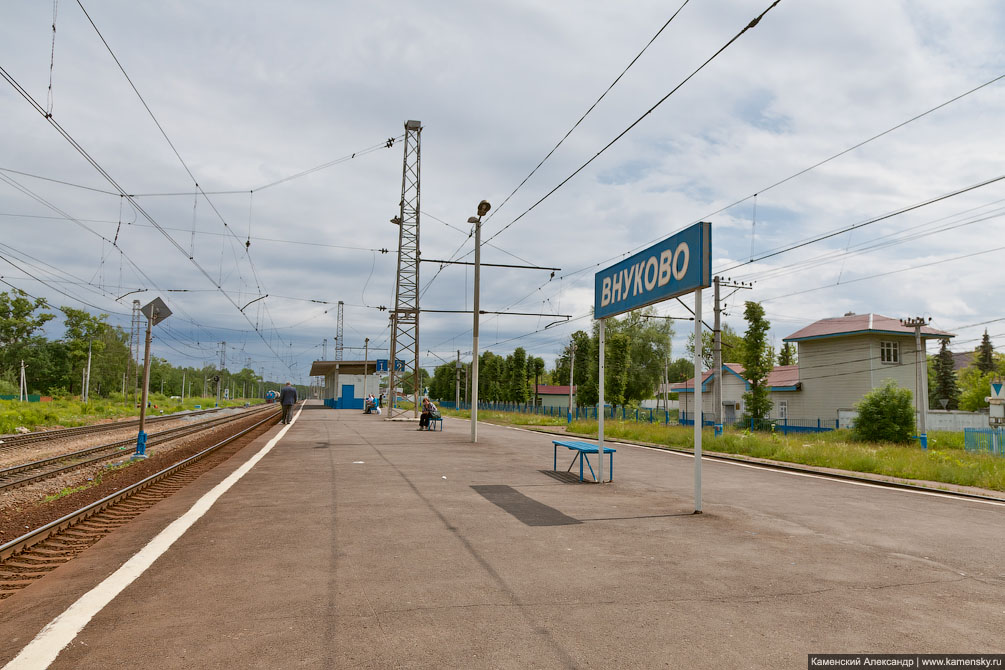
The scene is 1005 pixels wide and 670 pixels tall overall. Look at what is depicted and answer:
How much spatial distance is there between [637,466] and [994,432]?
14680 millimetres

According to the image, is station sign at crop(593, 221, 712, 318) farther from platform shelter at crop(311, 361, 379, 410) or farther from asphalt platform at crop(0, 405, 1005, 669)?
platform shelter at crop(311, 361, 379, 410)

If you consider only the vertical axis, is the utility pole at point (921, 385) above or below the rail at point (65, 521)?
above

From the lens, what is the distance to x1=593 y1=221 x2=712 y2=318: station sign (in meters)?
8.38

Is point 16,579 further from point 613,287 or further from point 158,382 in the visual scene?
point 158,382

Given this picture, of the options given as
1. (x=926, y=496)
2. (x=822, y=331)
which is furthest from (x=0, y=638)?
(x=822, y=331)

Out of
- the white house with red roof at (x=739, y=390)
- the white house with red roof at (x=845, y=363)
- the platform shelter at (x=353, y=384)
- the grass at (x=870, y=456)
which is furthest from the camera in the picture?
the platform shelter at (x=353, y=384)

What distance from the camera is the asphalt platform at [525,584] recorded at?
12.1 feet

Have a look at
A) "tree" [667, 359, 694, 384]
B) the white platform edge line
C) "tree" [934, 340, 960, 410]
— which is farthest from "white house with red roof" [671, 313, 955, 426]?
"tree" [667, 359, 694, 384]

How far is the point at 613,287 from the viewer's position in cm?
1134

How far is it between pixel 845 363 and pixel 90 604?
136 feet

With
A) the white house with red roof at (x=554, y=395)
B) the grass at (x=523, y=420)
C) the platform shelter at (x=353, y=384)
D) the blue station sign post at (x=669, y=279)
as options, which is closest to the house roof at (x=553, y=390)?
the white house with red roof at (x=554, y=395)

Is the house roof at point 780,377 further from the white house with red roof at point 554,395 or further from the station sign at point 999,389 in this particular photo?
the white house with red roof at point 554,395

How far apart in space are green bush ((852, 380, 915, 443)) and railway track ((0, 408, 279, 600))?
26.6 m

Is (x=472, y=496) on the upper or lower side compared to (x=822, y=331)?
lower
